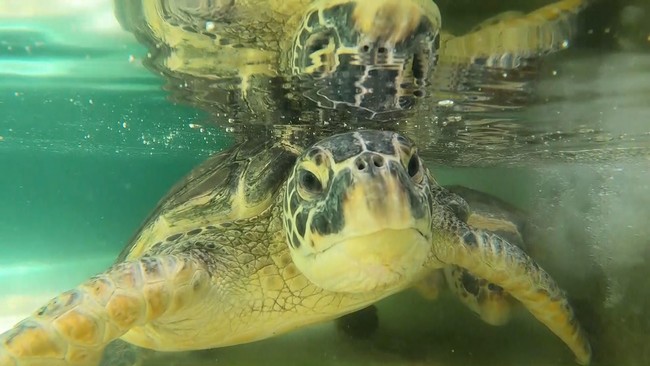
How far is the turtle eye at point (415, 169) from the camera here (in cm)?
252

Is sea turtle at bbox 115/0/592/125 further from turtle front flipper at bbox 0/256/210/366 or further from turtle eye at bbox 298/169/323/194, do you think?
turtle front flipper at bbox 0/256/210/366

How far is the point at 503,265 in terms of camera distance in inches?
136

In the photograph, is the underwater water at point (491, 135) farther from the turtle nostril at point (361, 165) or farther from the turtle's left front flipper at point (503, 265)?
the turtle nostril at point (361, 165)

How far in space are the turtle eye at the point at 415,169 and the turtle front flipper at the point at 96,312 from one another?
1318 millimetres

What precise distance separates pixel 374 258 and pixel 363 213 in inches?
8.6

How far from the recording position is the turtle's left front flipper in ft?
11.3

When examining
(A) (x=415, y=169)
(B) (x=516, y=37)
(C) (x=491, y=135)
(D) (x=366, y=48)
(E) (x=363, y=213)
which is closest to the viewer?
(E) (x=363, y=213)

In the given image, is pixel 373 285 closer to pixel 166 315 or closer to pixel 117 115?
pixel 166 315

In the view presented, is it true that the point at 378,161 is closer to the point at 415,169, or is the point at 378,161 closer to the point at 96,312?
the point at 415,169

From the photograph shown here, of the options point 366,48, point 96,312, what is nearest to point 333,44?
point 366,48

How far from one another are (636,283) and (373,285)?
132 inches

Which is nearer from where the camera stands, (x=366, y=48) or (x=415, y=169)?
(x=415, y=169)

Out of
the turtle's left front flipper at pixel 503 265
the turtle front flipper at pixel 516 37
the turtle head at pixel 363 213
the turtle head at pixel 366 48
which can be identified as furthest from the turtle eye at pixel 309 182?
the turtle front flipper at pixel 516 37

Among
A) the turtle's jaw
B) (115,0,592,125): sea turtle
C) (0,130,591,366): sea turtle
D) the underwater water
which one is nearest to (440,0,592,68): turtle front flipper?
(115,0,592,125): sea turtle
